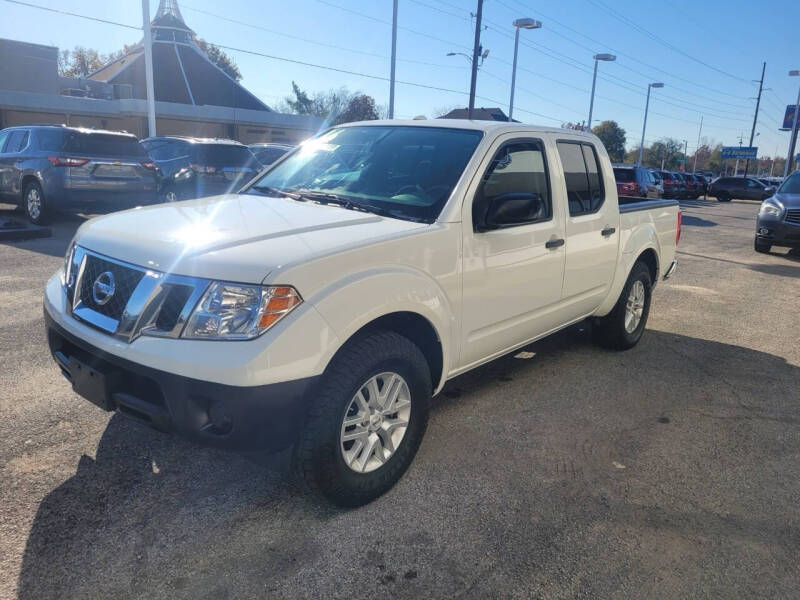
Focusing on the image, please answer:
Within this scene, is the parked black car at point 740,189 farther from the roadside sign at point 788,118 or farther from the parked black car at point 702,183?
the roadside sign at point 788,118

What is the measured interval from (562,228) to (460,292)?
1.23 m

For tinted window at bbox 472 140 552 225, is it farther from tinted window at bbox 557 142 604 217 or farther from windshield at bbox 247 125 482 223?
tinted window at bbox 557 142 604 217

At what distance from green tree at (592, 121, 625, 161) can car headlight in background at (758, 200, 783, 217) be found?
71.2 metres

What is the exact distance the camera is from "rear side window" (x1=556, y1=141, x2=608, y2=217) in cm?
438

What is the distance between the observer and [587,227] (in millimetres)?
4496

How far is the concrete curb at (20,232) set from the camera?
30.7ft

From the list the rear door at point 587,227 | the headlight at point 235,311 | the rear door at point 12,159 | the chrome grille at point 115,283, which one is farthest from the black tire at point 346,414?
the rear door at point 12,159

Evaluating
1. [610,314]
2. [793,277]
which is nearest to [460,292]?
[610,314]

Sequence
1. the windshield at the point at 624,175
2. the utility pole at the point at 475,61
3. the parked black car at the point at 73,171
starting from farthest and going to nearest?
the utility pole at the point at 475,61
the windshield at the point at 624,175
the parked black car at the point at 73,171

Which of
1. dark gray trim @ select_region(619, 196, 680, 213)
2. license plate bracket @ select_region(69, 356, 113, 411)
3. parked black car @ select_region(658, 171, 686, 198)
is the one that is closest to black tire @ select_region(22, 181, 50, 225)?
license plate bracket @ select_region(69, 356, 113, 411)

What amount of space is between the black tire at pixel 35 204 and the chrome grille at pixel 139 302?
8815mm

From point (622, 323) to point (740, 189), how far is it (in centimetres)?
3994

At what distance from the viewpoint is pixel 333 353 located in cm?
260

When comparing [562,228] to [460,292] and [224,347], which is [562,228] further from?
[224,347]
